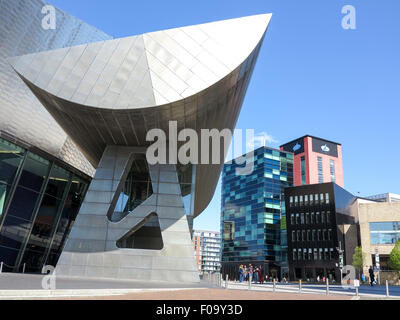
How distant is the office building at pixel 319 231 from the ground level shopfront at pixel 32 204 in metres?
56.1

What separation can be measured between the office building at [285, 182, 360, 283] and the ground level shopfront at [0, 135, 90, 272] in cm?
5609

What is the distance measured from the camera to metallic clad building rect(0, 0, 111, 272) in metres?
23.0

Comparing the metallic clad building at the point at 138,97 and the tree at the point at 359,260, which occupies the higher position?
the metallic clad building at the point at 138,97

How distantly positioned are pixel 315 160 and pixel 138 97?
112666 mm

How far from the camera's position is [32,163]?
79.5 feet

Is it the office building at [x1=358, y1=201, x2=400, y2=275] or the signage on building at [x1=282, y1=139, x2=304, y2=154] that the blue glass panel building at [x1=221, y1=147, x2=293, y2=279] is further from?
the office building at [x1=358, y1=201, x2=400, y2=275]

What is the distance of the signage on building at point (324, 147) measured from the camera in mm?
123500

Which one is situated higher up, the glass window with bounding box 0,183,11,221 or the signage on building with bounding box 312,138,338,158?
the signage on building with bounding box 312,138,338,158

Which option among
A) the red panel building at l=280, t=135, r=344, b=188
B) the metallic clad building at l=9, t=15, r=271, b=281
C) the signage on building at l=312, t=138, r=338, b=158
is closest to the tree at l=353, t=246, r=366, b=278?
the red panel building at l=280, t=135, r=344, b=188

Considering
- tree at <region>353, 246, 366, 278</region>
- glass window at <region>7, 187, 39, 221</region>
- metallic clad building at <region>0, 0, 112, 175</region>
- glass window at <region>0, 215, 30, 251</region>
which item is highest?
metallic clad building at <region>0, 0, 112, 175</region>

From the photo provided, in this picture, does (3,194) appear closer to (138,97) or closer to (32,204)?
(32,204)

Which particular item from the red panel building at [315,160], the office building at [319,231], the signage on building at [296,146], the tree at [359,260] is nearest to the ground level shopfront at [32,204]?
the tree at [359,260]

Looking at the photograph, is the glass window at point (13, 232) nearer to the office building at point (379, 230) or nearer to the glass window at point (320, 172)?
the office building at point (379, 230)
